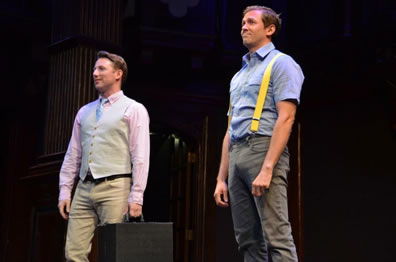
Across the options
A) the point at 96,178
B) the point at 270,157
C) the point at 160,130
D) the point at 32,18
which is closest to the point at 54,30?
the point at 32,18

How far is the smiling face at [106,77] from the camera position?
3.65 meters

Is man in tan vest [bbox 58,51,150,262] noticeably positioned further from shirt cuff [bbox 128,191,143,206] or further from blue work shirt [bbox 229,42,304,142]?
blue work shirt [bbox 229,42,304,142]

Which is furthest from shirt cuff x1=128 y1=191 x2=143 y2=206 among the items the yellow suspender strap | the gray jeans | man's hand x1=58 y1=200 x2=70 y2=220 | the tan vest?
the yellow suspender strap

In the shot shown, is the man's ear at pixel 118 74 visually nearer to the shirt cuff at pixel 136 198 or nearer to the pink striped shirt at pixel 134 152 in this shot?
the pink striped shirt at pixel 134 152

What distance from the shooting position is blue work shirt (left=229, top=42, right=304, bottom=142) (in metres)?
2.83

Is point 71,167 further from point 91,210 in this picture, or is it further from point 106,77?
point 106,77

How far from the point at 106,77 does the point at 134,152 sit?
1.62 feet

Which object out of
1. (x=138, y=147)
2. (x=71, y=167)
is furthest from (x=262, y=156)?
(x=71, y=167)

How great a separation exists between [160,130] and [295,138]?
1.54 m

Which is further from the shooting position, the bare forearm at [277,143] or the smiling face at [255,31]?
the smiling face at [255,31]

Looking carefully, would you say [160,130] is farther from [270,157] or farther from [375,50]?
[270,157]

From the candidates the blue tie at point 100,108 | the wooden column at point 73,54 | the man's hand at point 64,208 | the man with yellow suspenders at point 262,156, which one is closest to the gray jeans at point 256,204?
the man with yellow suspenders at point 262,156

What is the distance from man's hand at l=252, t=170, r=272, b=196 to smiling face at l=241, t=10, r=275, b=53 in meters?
0.72

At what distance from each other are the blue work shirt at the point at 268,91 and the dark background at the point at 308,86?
3.43 m
